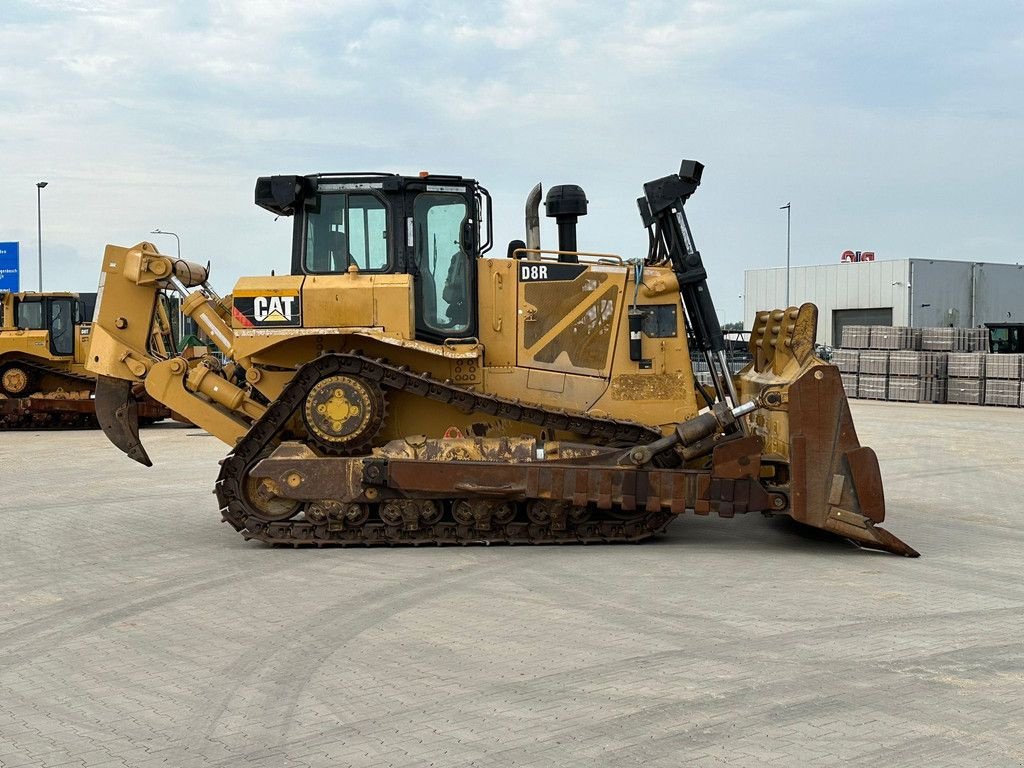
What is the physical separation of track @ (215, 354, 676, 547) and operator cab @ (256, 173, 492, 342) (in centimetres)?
79

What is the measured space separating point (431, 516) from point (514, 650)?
3.59 meters

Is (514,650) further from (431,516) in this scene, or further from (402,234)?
(402,234)

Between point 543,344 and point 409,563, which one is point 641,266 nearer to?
point 543,344

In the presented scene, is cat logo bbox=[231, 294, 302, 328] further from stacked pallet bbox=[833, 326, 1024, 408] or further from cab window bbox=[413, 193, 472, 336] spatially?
stacked pallet bbox=[833, 326, 1024, 408]

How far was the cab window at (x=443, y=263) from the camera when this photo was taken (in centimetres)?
1133

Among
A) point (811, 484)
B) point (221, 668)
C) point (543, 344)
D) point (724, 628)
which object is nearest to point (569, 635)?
point (724, 628)

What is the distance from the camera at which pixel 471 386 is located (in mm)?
11336

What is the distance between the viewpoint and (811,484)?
33.7ft

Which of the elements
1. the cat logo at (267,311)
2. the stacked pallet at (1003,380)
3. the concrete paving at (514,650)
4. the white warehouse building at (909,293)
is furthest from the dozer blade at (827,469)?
the white warehouse building at (909,293)

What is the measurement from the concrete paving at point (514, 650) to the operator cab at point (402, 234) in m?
2.50

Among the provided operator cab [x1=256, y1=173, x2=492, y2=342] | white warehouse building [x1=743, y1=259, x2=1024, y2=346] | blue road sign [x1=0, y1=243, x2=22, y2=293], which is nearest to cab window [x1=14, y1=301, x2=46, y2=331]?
operator cab [x1=256, y1=173, x2=492, y2=342]

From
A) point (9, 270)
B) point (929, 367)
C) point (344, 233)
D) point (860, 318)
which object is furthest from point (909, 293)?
point (344, 233)

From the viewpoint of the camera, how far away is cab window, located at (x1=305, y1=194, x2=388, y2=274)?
11.3 meters

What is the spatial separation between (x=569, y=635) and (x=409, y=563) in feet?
9.05
